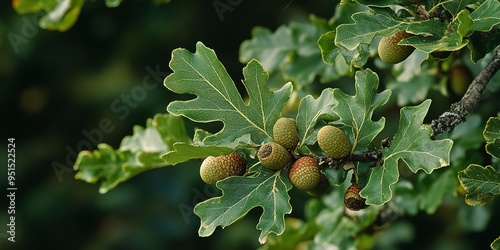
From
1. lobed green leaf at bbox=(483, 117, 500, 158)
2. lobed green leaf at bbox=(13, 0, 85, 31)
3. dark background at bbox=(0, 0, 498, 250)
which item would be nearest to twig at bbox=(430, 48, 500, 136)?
lobed green leaf at bbox=(483, 117, 500, 158)

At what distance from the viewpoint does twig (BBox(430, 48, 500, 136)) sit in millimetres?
1225

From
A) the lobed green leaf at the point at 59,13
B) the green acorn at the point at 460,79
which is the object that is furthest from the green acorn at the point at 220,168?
the lobed green leaf at the point at 59,13

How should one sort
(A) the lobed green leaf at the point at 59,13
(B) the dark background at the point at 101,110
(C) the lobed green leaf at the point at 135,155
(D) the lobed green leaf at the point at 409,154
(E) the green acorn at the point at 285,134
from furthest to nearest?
(B) the dark background at the point at 101,110 < (A) the lobed green leaf at the point at 59,13 < (C) the lobed green leaf at the point at 135,155 < (E) the green acorn at the point at 285,134 < (D) the lobed green leaf at the point at 409,154

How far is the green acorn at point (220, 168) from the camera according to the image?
121 cm

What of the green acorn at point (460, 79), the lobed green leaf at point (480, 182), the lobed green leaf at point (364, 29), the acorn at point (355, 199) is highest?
the lobed green leaf at point (364, 29)

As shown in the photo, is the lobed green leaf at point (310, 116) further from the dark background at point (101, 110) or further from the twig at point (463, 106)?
the dark background at point (101, 110)

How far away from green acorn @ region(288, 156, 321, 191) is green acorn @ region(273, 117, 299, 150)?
4cm

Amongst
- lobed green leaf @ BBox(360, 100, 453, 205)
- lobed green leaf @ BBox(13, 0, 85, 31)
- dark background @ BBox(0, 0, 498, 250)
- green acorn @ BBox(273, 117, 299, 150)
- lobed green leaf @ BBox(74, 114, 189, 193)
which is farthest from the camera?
dark background @ BBox(0, 0, 498, 250)

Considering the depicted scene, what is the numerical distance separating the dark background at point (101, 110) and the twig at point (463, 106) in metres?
2.39

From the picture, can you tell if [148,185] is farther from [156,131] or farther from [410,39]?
[410,39]

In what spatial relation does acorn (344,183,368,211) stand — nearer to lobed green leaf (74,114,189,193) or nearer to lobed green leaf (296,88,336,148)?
lobed green leaf (296,88,336,148)

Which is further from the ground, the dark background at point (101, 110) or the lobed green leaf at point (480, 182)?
the lobed green leaf at point (480, 182)

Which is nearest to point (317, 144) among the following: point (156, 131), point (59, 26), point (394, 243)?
point (156, 131)

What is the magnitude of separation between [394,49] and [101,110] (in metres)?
2.90
